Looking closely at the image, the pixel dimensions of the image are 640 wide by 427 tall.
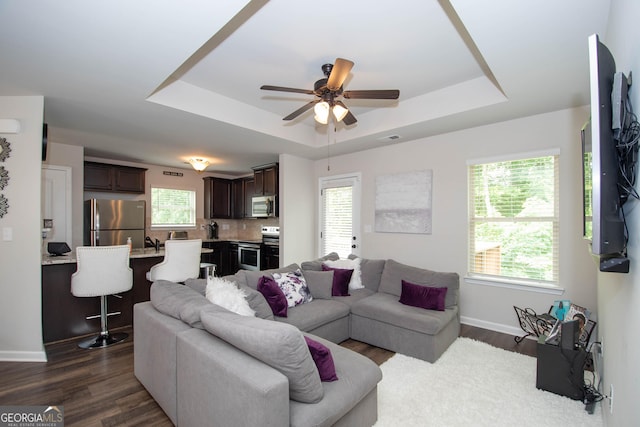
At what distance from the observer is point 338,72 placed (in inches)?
87.9

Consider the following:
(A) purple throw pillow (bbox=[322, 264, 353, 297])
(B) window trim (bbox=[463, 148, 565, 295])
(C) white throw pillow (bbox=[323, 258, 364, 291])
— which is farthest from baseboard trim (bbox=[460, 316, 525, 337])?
(A) purple throw pillow (bbox=[322, 264, 353, 297])

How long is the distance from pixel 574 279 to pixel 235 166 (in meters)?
6.04

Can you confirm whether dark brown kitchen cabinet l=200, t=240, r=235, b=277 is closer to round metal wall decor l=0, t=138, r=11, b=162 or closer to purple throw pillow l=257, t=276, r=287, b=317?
round metal wall decor l=0, t=138, r=11, b=162

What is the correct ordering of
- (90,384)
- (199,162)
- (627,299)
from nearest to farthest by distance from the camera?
(627,299) → (90,384) → (199,162)

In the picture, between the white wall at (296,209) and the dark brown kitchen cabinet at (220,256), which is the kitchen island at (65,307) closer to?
the white wall at (296,209)

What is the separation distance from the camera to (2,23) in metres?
1.85

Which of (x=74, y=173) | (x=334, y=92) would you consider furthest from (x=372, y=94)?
(x=74, y=173)

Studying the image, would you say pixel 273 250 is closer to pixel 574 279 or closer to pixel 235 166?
pixel 235 166

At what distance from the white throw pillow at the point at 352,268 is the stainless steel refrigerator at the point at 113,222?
153 inches

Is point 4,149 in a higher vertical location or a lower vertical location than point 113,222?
higher

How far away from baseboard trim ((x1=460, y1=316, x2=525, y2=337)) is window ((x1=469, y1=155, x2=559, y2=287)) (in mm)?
551

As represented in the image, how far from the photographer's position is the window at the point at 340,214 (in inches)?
199

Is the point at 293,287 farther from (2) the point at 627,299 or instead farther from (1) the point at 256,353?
(2) the point at 627,299

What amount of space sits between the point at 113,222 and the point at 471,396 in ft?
19.2
